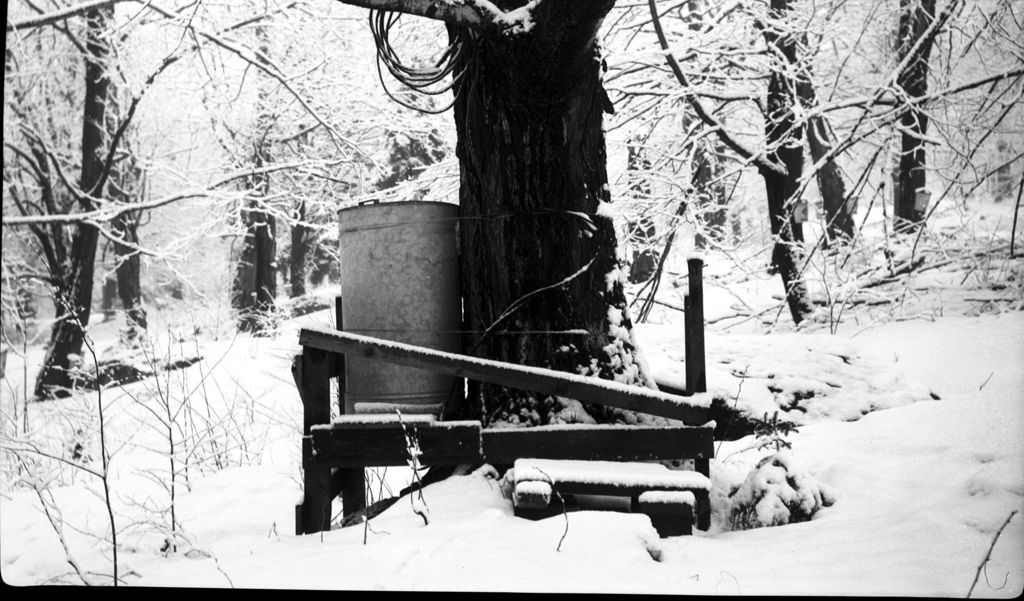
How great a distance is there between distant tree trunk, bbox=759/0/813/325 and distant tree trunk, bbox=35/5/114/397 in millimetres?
9652

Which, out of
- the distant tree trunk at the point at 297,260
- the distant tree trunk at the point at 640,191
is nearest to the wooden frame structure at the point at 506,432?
the distant tree trunk at the point at 640,191

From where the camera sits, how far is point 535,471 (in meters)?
3.08

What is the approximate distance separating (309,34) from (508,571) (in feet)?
31.7

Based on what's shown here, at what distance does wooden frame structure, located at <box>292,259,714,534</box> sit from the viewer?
10.6 feet

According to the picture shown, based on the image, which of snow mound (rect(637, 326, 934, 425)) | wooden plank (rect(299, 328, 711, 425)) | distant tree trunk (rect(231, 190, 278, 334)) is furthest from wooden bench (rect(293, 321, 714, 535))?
distant tree trunk (rect(231, 190, 278, 334))

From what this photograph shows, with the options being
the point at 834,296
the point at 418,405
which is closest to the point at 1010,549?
the point at 418,405

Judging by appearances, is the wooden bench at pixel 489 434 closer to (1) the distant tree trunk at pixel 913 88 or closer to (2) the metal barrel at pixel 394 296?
(2) the metal barrel at pixel 394 296

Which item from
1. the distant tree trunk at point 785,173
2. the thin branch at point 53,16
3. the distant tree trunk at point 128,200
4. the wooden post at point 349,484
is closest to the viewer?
the wooden post at point 349,484

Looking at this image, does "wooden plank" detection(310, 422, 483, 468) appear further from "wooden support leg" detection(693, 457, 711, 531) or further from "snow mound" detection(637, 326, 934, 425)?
"snow mound" detection(637, 326, 934, 425)

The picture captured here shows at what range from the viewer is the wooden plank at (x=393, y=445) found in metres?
3.28

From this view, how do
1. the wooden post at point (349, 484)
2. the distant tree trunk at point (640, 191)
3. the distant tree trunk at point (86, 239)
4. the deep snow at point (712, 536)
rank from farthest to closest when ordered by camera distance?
1. the distant tree trunk at point (86, 239)
2. the distant tree trunk at point (640, 191)
3. the wooden post at point (349, 484)
4. the deep snow at point (712, 536)

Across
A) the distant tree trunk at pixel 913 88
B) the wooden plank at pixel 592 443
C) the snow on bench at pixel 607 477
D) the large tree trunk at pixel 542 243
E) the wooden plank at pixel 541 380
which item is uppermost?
the distant tree trunk at pixel 913 88

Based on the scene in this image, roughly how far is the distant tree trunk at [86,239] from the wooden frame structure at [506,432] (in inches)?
357

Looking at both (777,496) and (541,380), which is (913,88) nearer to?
(777,496)
